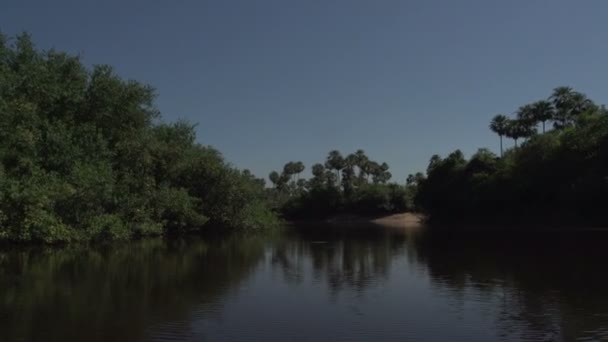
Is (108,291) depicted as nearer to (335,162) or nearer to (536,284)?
(536,284)

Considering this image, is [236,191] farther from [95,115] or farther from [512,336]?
[512,336]

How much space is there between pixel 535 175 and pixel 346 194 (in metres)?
68.4

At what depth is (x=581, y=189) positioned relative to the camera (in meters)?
65.4

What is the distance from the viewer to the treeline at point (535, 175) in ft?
222

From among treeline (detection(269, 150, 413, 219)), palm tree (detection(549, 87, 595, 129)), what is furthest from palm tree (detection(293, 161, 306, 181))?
palm tree (detection(549, 87, 595, 129))

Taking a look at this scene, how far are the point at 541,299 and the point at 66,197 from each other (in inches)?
1224

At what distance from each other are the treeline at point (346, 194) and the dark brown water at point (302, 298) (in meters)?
101

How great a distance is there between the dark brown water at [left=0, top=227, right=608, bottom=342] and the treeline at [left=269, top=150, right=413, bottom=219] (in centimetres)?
10124

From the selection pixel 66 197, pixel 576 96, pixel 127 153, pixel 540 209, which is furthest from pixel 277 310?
pixel 576 96

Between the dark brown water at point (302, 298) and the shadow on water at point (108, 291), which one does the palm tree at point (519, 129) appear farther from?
the shadow on water at point (108, 291)

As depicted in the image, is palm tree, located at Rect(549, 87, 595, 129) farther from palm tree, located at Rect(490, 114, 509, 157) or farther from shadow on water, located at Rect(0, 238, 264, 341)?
shadow on water, located at Rect(0, 238, 264, 341)

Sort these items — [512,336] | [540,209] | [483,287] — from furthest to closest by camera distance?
[540,209]
[483,287]
[512,336]

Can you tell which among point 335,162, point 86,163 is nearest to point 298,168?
point 335,162

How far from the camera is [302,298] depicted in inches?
749
